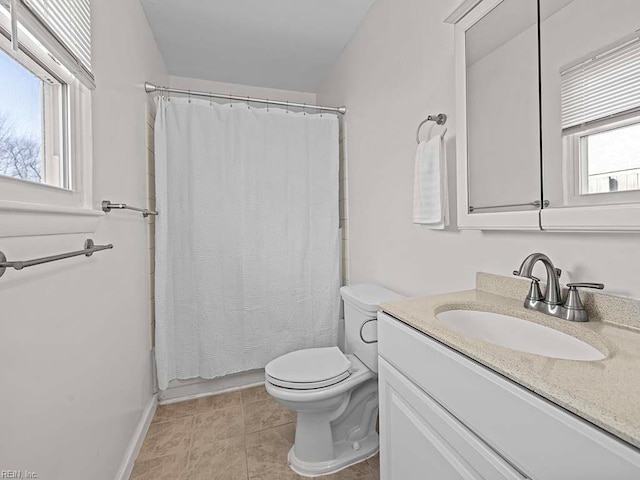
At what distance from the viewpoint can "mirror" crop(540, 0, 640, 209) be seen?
73 centimetres

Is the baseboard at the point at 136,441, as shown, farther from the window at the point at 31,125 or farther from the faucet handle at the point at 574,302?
the faucet handle at the point at 574,302

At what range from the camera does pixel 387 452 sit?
1.04 meters

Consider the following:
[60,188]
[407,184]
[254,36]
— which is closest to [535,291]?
[407,184]

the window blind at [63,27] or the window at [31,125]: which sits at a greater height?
the window blind at [63,27]

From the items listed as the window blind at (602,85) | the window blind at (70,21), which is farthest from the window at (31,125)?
the window blind at (602,85)

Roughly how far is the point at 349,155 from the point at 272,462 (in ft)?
6.43

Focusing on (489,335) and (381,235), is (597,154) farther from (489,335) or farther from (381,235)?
(381,235)

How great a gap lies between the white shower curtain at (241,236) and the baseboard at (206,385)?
0.38ft

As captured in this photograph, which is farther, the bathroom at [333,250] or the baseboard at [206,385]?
the baseboard at [206,385]

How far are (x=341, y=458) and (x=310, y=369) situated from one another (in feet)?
1.49

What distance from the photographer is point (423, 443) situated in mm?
830

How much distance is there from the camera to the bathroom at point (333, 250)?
2.25 ft

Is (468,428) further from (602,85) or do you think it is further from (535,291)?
(602,85)

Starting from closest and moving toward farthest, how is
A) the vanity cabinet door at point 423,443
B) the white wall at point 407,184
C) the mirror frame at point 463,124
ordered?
the vanity cabinet door at point 423,443 < the white wall at point 407,184 < the mirror frame at point 463,124
